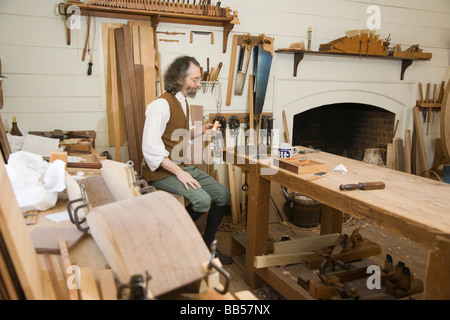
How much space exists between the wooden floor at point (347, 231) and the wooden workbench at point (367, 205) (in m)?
0.12

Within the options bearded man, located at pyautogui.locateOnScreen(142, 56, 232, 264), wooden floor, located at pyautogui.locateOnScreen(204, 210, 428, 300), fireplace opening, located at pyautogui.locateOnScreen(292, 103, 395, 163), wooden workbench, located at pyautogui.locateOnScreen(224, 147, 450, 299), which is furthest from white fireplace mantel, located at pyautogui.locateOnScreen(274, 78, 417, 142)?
bearded man, located at pyautogui.locateOnScreen(142, 56, 232, 264)

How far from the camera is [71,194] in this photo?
1566 mm

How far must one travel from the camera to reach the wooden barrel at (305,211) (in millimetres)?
3938

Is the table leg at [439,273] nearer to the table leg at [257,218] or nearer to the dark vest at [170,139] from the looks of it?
the table leg at [257,218]

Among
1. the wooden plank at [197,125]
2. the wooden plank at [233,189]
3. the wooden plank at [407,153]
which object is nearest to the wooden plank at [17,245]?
the wooden plank at [197,125]

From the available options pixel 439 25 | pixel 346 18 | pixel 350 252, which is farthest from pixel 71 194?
pixel 439 25

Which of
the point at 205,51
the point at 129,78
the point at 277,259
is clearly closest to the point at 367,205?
the point at 277,259

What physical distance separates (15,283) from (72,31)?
306 cm

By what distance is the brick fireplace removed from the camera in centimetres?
448

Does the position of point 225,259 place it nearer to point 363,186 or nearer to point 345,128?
point 363,186

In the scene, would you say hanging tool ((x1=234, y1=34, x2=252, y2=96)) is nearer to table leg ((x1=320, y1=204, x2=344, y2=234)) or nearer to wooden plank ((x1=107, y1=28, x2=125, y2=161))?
wooden plank ((x1=107, y1=28, x2=125, y2=161))

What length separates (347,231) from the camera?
391 cm
